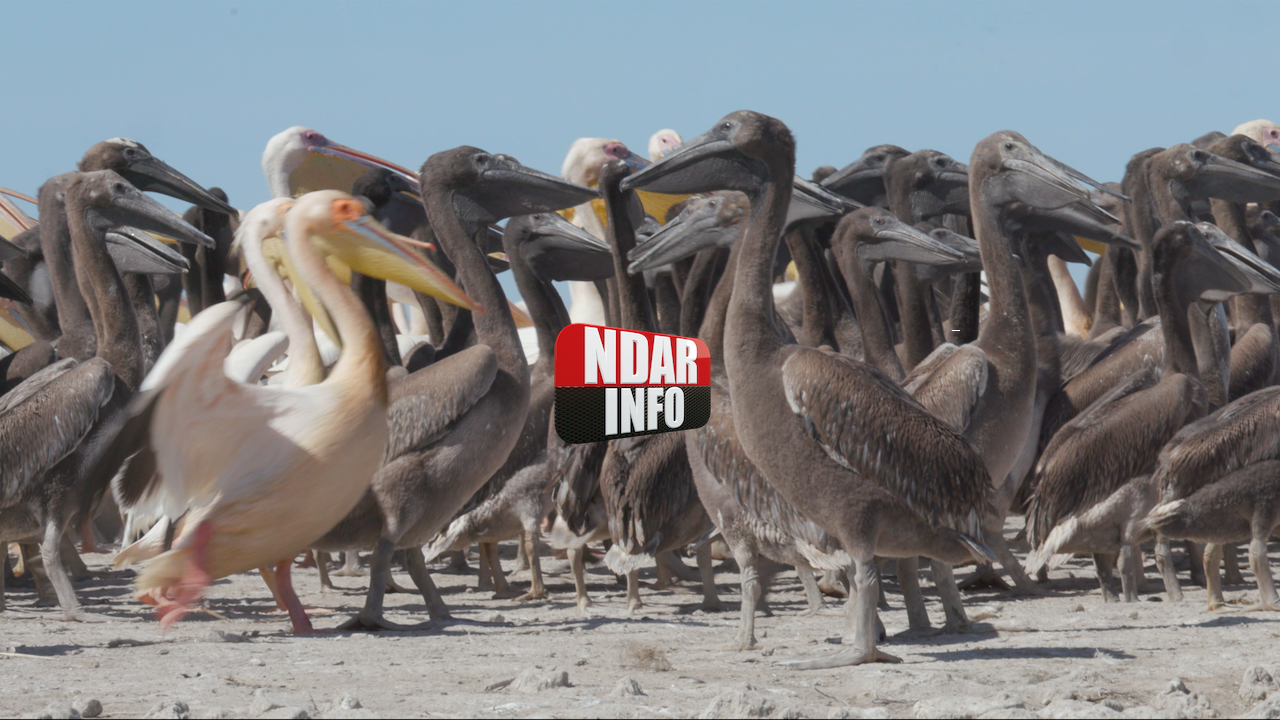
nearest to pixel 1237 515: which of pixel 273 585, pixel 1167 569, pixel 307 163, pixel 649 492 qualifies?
pixel 1167 569

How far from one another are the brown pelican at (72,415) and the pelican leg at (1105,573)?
4772mm

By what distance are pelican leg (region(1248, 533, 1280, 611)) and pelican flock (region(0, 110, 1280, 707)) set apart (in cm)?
2

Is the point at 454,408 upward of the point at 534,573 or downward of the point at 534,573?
upward

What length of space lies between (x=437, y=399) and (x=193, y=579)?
8.49ft

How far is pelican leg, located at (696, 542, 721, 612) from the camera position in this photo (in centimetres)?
739

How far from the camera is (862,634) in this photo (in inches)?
204

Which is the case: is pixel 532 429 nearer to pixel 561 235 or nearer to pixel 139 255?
pixel 561 235

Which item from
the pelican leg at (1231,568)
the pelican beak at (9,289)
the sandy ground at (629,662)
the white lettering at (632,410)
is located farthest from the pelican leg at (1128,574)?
the pelican beak at (9,289)

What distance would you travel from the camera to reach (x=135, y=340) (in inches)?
284

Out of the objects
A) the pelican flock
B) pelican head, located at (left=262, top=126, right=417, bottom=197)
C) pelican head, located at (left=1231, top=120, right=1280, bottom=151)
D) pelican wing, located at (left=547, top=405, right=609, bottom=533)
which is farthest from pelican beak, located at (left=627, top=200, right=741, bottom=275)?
pelican head, located at (left=1231, top=120, right=1280, bottom=151)

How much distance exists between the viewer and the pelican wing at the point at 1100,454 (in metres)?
7.04

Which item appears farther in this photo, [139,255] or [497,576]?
[139,255]

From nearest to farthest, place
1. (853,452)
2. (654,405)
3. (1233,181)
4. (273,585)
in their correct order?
(654,405) < (853,452) < (273,585) < (1233,181)

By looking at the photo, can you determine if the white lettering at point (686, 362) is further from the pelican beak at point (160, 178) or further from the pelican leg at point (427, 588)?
the pelican beak at point (160, 178)
